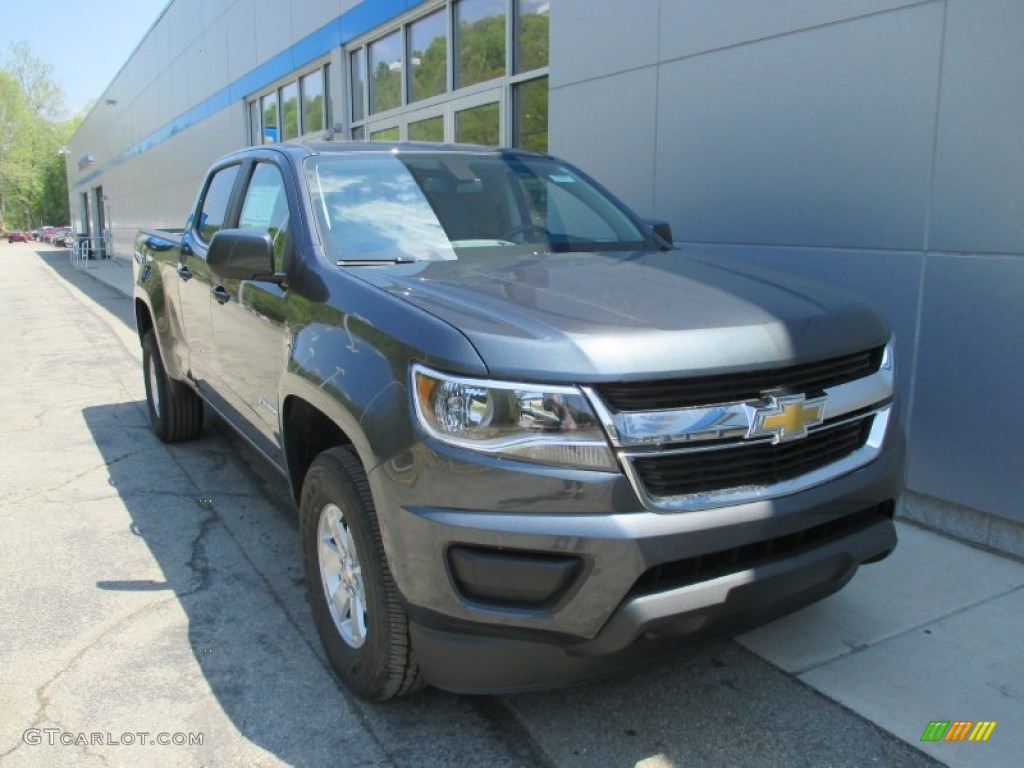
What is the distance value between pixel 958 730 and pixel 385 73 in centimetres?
1086

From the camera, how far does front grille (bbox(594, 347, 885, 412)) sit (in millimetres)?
2154

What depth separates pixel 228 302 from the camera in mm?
3906

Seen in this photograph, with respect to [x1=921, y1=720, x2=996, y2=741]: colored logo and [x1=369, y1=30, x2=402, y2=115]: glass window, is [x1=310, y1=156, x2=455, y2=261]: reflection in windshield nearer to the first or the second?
[x1=921, y1=720, x2=996, y2=741]: colored logo

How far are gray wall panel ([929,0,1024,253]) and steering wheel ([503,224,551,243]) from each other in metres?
2.01

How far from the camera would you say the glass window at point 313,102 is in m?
13.8

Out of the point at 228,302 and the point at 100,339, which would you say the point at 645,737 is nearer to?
the point at 228,302

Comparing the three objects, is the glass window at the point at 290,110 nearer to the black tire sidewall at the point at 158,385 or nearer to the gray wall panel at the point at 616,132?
the gray wall panel at the point at 616,132

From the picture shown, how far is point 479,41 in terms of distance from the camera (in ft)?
29.7

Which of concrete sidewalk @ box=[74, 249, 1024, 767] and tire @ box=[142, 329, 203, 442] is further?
tire @ box=[142, 329, 203, 442]

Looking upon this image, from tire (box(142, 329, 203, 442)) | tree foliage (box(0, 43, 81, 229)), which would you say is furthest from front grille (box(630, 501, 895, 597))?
tree foliage (box(0, 43, 81, 229))

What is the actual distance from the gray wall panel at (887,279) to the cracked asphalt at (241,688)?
2009 millimetres

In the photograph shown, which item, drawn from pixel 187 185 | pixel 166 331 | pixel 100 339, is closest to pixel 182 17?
pixel 187 185

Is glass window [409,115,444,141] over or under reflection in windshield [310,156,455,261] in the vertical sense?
over

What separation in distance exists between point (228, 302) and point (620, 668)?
2.59 m
